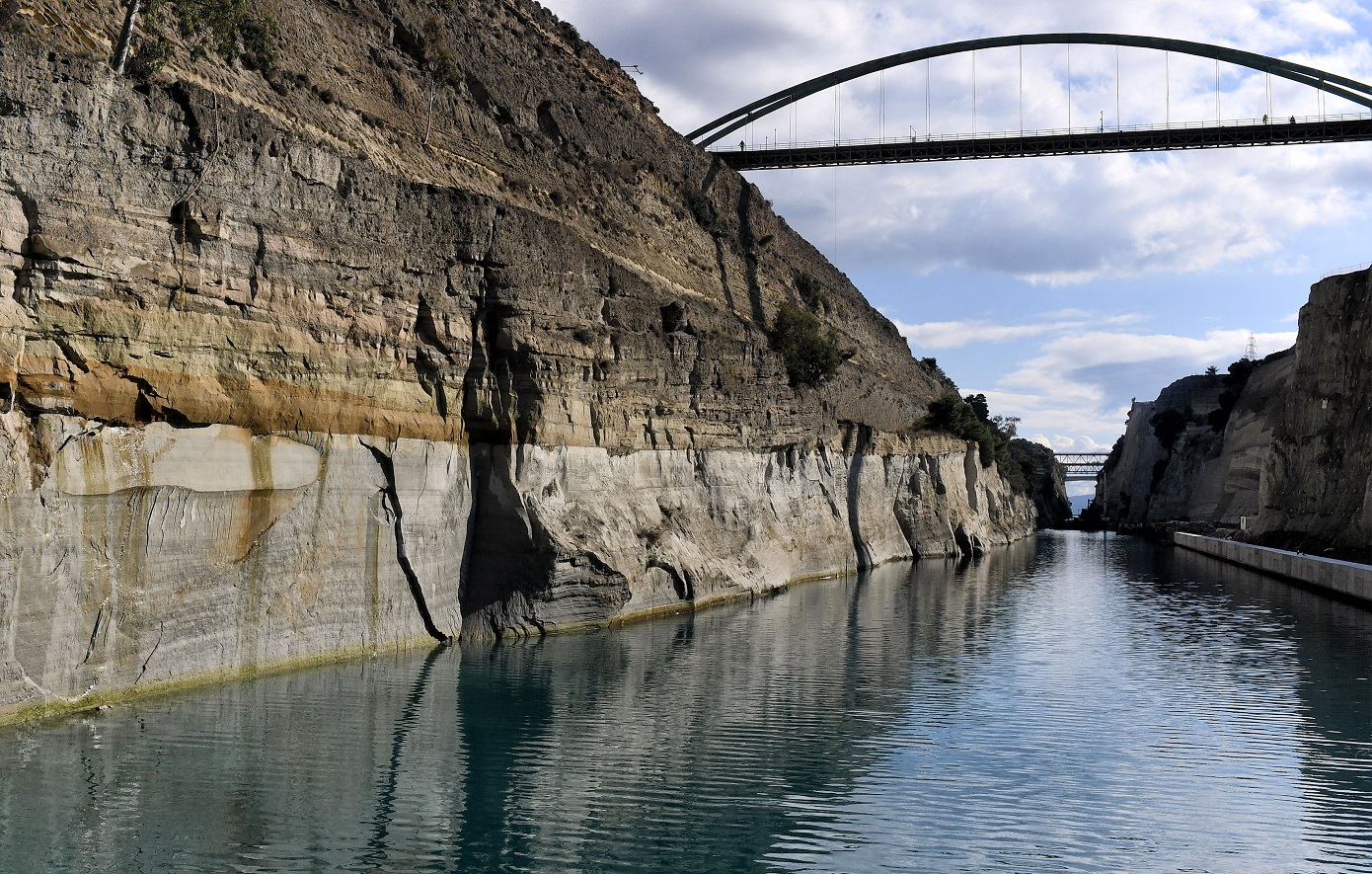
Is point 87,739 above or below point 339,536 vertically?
below

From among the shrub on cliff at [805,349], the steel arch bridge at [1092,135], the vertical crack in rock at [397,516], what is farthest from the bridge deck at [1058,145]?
the vertical crack in rock at [397,516]

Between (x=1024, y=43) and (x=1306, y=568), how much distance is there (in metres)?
49.0

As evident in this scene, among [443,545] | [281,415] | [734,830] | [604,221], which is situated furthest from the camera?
[604,221]

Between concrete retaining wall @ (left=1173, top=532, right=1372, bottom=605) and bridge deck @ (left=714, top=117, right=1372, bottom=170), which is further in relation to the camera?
bridge deck @ (left=714, top=117, right=1372, bottom=170)

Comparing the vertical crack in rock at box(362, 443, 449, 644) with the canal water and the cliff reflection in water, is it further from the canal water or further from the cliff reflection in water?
the cliff reflection in water

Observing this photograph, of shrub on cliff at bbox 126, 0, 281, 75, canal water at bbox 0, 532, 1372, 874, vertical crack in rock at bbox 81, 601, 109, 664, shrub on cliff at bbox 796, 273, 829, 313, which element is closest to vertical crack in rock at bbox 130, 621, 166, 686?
vertical crack in rock at bbox 81, 601, 109, 664

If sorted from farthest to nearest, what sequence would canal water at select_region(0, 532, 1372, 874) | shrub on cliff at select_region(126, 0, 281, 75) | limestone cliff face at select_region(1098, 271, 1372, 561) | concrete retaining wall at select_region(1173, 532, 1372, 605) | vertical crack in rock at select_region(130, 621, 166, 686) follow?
limestone cliff face at select_region(1098, 271, 1372, 561)
concrete retaining wall at select_region(1173, 532, 1372, 605)
shrub on cliff at select_region(126, 0, 281, 75)
vertical crack in rock at select_region(130, 621, 166, 686)
canal water at select_region(0, 532, 1372, 874)

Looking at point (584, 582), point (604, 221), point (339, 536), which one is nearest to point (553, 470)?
point (584, 582)

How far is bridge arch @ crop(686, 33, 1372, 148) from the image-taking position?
70.2 meters

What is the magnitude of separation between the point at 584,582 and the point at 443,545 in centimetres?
339

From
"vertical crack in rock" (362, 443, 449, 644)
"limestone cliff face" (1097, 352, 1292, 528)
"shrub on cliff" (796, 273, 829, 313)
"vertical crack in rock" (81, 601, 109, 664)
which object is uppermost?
"shrub on cliff" (796, 273, 829, 313)

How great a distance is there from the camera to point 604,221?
39.3 metres

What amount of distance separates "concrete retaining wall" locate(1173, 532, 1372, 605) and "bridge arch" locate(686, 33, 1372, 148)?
31.7 metres

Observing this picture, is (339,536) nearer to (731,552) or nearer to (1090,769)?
(1090,769)
